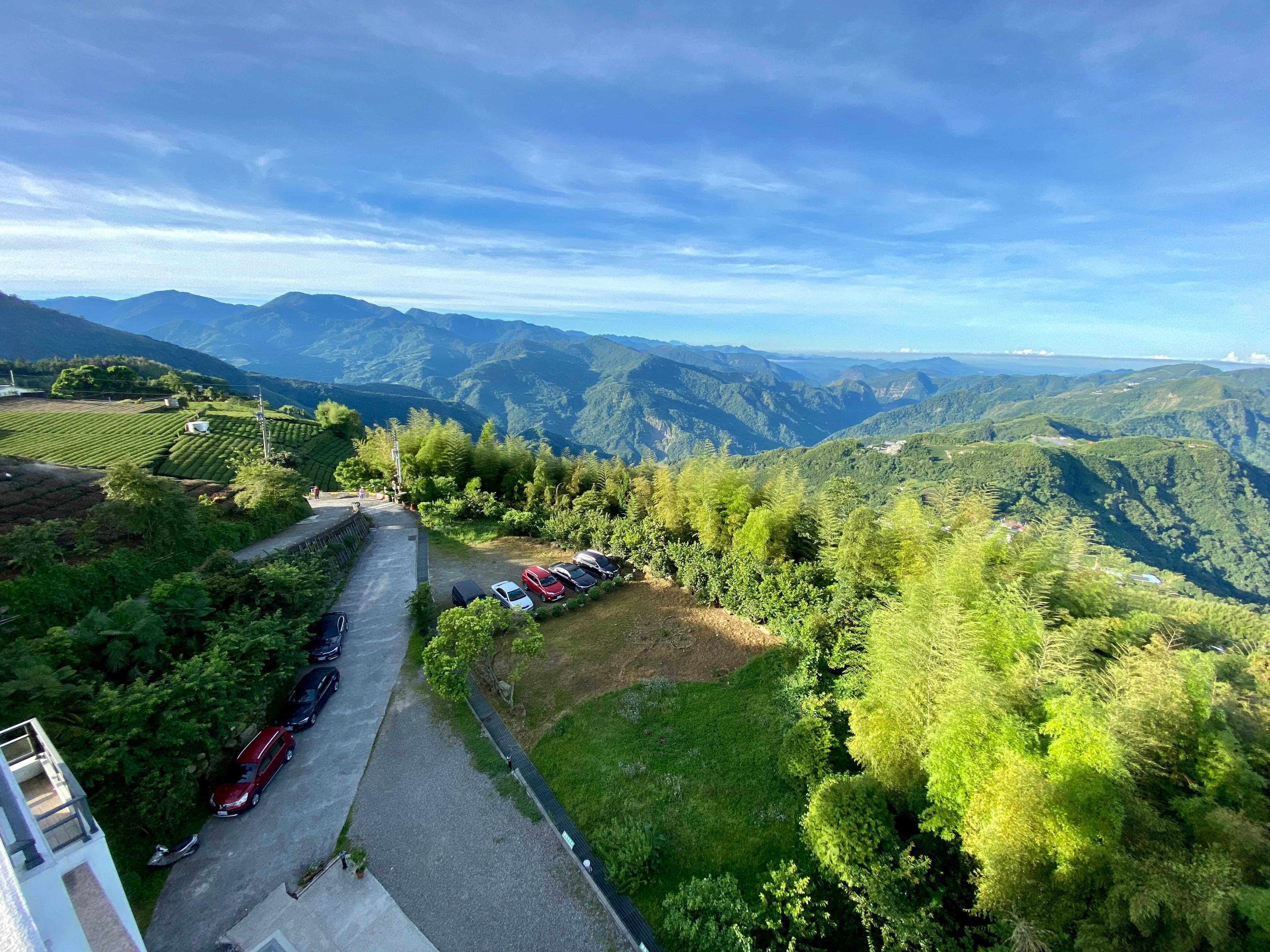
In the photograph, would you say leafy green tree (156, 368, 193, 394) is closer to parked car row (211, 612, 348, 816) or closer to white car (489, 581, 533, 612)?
parked car row (211, 612, 348, 816)

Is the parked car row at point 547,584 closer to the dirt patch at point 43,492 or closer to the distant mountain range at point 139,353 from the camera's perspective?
the dirt patch at point 43,492

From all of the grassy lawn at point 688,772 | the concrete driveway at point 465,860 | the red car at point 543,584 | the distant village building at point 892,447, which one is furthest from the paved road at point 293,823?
the distant village building at point 892,447

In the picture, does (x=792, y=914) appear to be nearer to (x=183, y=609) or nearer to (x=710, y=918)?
(x=710, y=918)

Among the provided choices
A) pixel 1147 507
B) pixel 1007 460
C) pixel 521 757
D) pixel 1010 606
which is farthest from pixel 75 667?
pixel 1147 507

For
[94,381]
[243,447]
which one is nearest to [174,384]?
[94,381]

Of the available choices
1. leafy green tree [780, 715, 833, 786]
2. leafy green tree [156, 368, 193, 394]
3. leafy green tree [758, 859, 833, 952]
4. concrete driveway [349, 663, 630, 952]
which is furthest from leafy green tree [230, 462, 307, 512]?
leafy green tree [156, 368, 193, 394]

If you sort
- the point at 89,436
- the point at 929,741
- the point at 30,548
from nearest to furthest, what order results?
the point at 929,741 → the point at 30,548 → the point at 89,436
